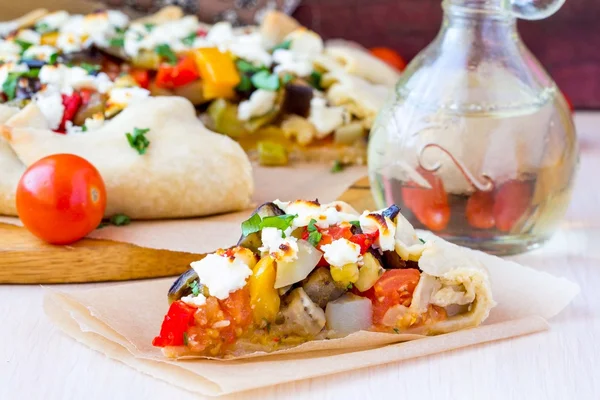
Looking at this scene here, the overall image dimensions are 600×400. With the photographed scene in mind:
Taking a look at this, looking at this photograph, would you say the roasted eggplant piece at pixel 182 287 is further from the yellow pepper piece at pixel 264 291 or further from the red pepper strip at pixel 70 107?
the red pepper strip at pixel 70 107

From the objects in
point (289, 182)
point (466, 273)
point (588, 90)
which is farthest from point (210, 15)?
point (466, 273)

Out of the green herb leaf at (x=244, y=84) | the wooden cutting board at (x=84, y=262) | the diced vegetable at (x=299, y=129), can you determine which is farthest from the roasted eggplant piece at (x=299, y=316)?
the green herb leaf at (x=244, y=84)

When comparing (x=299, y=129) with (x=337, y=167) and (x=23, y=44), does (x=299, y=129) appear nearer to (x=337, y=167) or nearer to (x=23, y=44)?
(x=337, y=167)

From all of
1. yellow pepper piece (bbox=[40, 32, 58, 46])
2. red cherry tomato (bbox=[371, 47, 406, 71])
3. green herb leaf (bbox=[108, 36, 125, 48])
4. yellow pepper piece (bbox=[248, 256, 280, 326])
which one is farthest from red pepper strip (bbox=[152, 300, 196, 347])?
red cherry tomato (bbox=[371, 47, 406, 71])

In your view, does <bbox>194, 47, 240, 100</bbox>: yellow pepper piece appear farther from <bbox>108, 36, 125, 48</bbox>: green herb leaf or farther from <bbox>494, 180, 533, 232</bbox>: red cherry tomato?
<bbox>494, 180, 533, 232</bbox>: red cherry tomato

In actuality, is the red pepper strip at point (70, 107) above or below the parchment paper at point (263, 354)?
below

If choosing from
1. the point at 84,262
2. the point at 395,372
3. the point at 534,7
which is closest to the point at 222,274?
the point at 395,372
